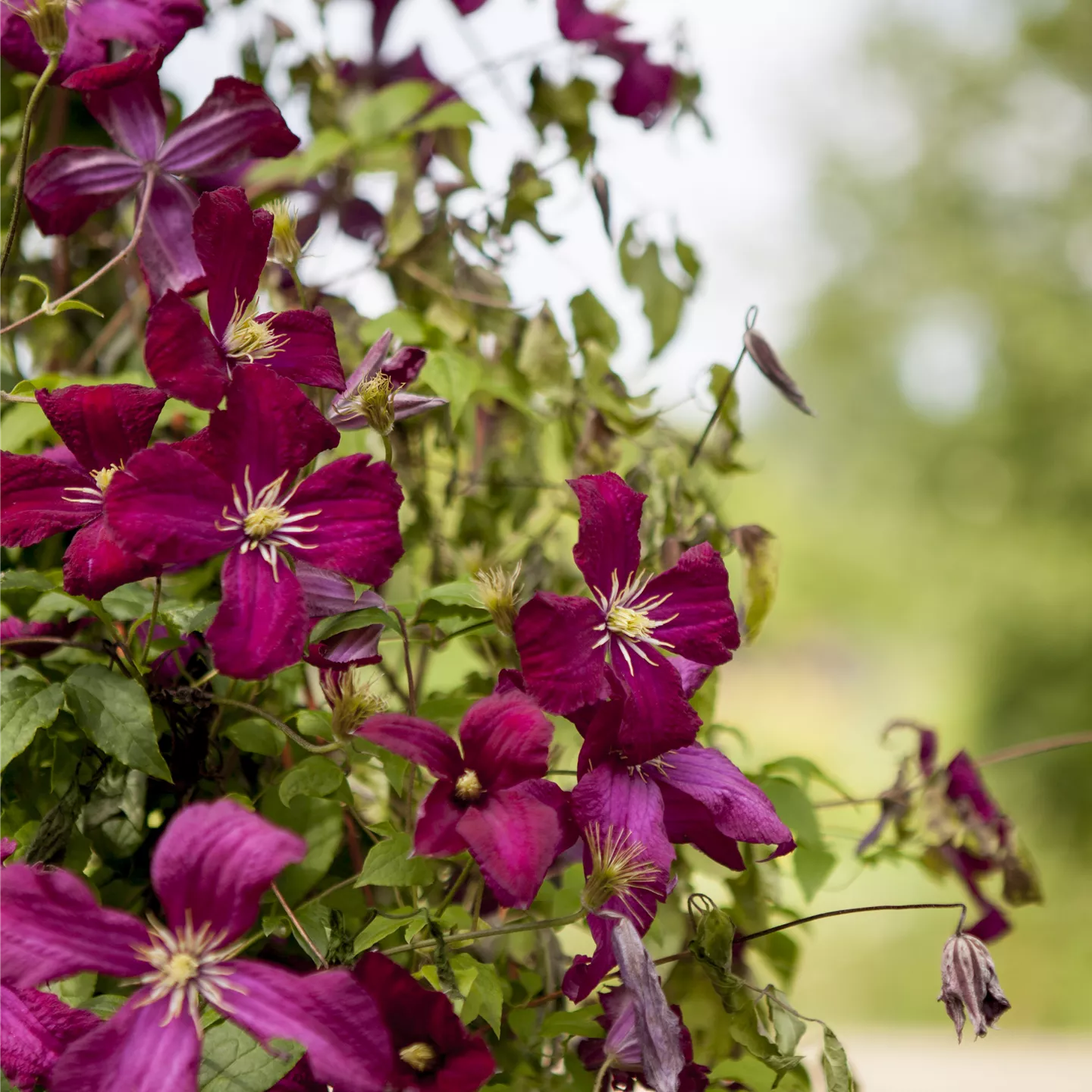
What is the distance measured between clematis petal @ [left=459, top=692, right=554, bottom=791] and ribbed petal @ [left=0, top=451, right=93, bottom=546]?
143 mm

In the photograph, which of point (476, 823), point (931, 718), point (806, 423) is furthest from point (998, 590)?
point (476, 823)

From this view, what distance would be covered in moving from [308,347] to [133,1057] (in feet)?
0.70

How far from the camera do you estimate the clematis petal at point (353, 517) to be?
0.33 meters

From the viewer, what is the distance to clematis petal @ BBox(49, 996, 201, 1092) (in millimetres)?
273

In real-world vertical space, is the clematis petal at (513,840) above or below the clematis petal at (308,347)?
below

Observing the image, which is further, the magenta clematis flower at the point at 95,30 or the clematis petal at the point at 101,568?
the magenta clematis flower at the point at 95,30

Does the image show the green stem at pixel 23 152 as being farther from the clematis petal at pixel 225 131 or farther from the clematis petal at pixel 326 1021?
the clematis petal at pixel 326 1021

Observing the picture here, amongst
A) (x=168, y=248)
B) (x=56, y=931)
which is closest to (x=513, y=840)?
(x=56, y=931)

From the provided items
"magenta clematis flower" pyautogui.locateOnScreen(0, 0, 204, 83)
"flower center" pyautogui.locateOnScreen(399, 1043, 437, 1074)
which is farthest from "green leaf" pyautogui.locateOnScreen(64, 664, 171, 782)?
"magenta clematis flower" pyautogui.locateOnScreen(0, 0, 204, 83)

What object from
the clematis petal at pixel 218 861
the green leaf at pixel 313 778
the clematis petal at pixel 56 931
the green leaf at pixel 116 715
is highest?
the clematis petal at pixel 218 861

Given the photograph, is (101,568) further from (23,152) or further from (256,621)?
(23,152)

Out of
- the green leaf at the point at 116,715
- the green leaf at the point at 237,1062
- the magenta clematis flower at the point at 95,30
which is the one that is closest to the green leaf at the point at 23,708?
the green leaf at the point at 116,715

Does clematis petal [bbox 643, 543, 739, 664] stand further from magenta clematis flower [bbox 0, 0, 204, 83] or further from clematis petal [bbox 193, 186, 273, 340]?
magenta clematis flower [bbox 0, 0, 204, 83]

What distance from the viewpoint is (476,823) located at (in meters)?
0.32
